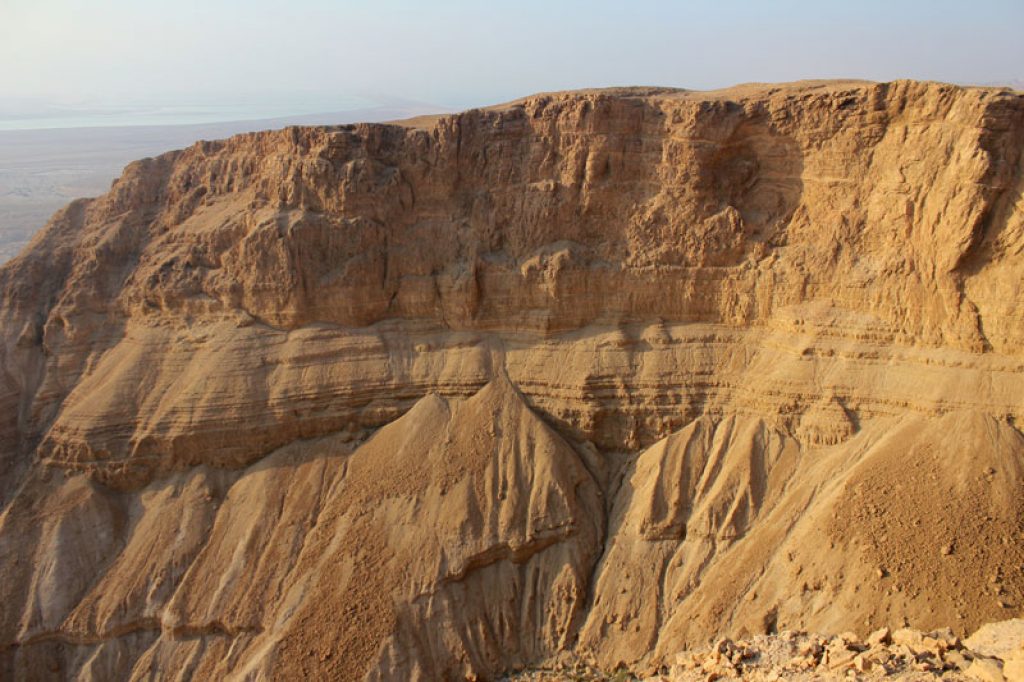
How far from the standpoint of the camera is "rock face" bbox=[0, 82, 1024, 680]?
20281 mm

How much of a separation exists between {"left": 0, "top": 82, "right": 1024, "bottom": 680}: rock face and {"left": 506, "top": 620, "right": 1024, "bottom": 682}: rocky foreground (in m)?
2.31

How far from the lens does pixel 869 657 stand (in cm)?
1366

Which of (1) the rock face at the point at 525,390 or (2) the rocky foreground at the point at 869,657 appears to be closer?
(2) the rocky foreground at the point at 869,657

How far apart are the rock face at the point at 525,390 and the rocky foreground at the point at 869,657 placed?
2.31 m

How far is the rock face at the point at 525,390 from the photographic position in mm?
20281

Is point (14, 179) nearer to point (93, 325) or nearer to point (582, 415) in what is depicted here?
point (93, 325)

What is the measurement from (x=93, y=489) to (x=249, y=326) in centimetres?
701

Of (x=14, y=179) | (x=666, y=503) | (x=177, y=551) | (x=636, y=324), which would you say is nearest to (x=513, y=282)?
(x=636, y=324)

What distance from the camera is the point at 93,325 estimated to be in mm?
27094

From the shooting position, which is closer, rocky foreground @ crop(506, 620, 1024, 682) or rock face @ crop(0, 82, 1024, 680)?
rocky foreground @ crop(506, 620, 1024, 682)

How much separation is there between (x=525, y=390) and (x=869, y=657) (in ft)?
45.0

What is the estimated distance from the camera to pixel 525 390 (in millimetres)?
25391

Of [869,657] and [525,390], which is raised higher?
[525,390]

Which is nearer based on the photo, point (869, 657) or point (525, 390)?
point (869, 657)
